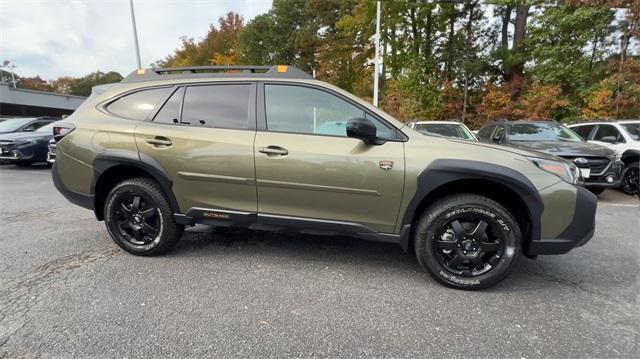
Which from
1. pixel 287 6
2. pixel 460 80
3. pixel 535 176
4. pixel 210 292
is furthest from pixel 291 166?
pixel 287 6

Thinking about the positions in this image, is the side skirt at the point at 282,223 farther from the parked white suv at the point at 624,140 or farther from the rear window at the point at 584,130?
the rear window at the point at 584,130

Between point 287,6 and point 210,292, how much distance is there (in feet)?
109

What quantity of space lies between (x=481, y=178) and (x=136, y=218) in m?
3.24

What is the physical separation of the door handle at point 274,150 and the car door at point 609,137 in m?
8.13

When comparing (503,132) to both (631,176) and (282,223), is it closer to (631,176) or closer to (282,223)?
(631,176)

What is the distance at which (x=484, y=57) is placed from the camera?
18250 mm

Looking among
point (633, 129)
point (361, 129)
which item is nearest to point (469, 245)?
point (361, 129)

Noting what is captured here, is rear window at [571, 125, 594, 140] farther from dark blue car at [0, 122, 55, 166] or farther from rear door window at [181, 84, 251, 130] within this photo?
dark blue car at [0, 122, 55, 166]

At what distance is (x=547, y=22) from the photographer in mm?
14883

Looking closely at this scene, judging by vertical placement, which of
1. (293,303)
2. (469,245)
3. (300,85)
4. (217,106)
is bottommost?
(293,303)

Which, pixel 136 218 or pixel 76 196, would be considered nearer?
pixel 136 218

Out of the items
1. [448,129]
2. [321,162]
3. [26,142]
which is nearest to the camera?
[321,162]

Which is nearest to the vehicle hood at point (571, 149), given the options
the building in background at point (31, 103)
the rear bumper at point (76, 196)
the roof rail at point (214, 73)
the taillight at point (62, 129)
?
the roof rail at point (214, 73)

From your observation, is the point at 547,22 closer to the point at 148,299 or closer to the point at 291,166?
the point at 291,166
